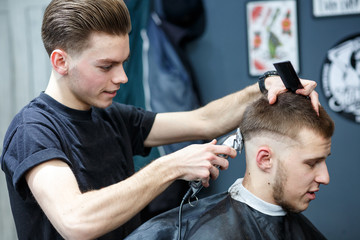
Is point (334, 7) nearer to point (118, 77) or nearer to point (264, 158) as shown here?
point (264, 158)

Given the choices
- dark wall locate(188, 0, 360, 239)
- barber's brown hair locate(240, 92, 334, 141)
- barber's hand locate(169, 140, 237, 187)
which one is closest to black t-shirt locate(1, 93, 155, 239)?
barber's hand locate(169, 140, 237, 187)

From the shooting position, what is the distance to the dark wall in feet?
9.86

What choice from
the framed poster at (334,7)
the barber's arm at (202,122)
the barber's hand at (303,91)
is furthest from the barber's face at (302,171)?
the framed poster at (334,7)

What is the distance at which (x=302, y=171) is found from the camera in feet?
4.83

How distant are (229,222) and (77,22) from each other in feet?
2.95

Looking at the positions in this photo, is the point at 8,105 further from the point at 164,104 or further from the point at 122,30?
the point at 122,30

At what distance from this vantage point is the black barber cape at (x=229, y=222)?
149cm

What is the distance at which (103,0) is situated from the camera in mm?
1558

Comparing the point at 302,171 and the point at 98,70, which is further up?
the point at 98,70

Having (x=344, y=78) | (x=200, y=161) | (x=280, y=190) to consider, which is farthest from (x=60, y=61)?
(x=344, y=78)

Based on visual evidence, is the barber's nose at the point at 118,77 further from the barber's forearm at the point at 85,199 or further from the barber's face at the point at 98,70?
the barber's forearm at the point at 85,199

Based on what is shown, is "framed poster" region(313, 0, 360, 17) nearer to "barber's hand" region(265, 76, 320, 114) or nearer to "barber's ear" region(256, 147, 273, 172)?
"barber's hand" region(265, 76, 320, 114)

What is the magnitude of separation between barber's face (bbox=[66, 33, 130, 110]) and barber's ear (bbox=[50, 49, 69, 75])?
0.06 feet

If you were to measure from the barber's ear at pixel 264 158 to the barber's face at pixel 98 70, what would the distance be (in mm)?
571
